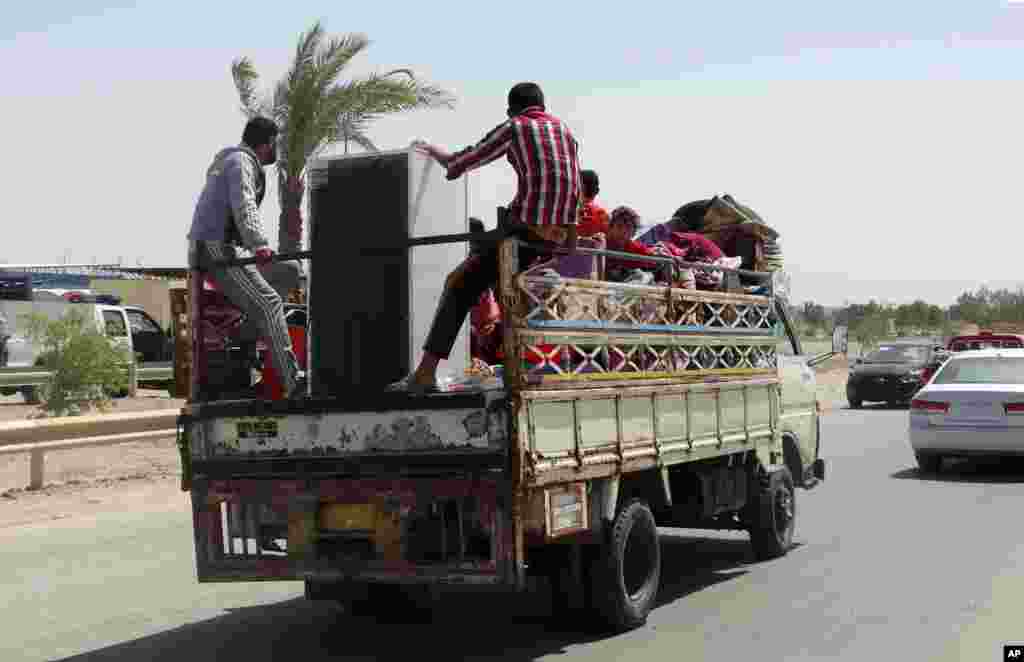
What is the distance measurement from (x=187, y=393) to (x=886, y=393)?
24.8 metres

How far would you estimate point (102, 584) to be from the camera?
8.94m

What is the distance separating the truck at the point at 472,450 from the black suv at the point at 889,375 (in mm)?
22998

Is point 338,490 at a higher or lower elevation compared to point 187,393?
lower

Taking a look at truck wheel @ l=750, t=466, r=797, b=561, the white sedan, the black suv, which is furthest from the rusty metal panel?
the black suv

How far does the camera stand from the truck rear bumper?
20.3 ft

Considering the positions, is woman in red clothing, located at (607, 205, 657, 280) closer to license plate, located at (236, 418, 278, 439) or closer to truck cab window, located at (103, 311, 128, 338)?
license plate, located at (236, 418, 278, 439)

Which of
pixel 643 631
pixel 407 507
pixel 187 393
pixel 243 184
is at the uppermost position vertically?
pixel 243 184

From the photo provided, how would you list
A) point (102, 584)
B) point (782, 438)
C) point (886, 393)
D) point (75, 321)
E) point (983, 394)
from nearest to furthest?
point (102, 584) → point (782, 438) → point (983, 394) → point (75, 321) → point (886, 393)

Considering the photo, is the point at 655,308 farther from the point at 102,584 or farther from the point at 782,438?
the point at 102,584

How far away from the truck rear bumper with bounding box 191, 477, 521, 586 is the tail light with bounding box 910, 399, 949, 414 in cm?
1053

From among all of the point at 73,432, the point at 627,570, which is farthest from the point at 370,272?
the point at 73,432

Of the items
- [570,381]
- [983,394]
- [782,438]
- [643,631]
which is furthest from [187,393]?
[983,394]

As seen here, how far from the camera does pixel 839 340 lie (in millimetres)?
10164

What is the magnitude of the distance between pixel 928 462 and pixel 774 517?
7052 mm
